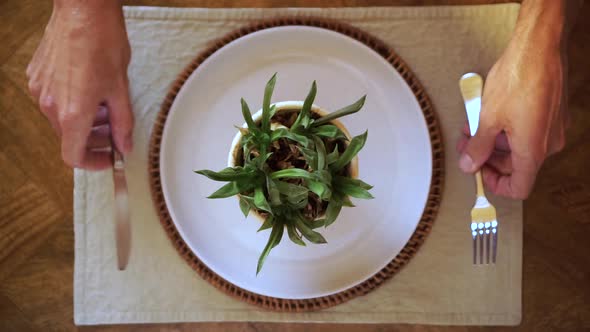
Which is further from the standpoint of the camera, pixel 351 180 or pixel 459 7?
pixel 459 7

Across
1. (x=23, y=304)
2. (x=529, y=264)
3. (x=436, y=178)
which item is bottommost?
(x=23, y=304)

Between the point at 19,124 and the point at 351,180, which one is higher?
the point at 351,180

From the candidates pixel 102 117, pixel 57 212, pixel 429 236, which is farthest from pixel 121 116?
pixel 429 236

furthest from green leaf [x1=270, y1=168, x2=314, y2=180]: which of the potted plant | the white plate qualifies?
the white plate

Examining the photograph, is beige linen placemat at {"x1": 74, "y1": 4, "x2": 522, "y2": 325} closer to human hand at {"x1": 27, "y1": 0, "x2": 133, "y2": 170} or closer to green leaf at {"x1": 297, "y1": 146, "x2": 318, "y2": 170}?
human hand at {"x1": 27, "y1": 0, "x2": 133, "y2": 170}

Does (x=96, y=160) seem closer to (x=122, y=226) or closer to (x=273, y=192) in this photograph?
(x=122, y=226)

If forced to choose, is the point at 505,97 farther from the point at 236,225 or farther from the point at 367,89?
the point at 236,225

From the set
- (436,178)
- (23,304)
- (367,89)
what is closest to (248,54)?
(367,89)
